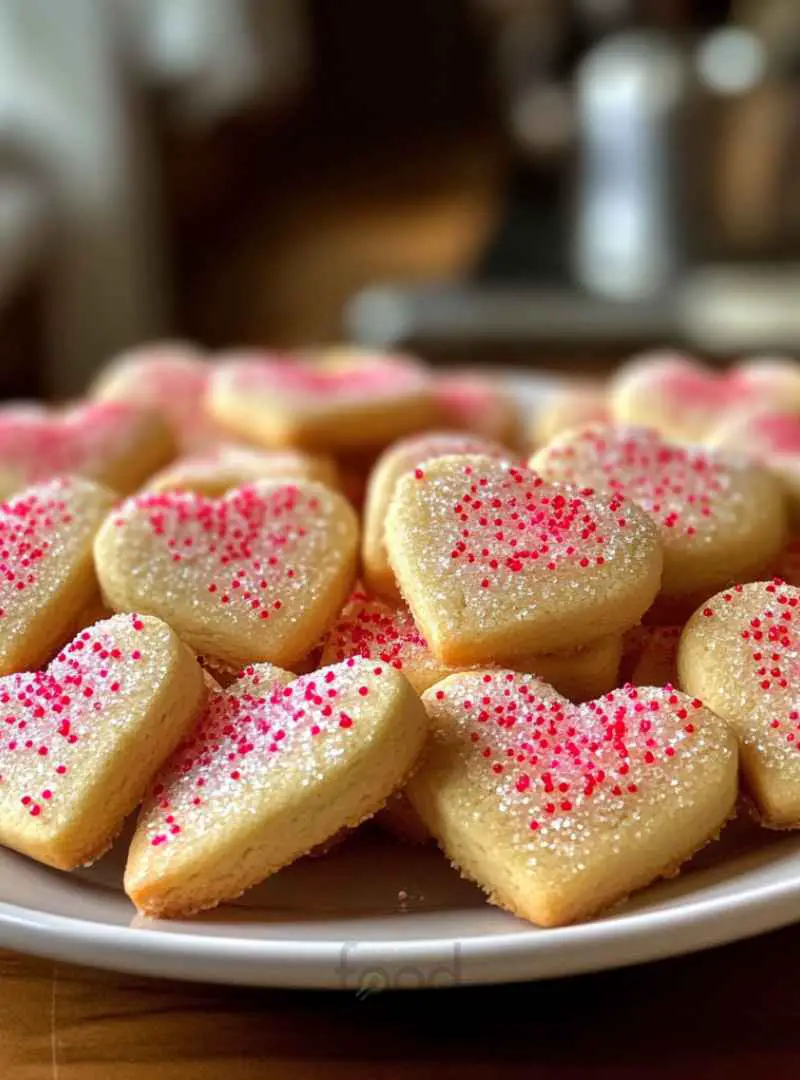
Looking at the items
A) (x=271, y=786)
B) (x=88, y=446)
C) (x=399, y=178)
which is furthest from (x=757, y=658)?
(x=399, y=178)

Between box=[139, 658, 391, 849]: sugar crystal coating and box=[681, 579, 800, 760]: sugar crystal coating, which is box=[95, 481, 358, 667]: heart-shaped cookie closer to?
box=[139, 658, 391, 849]: sugar crystal coating

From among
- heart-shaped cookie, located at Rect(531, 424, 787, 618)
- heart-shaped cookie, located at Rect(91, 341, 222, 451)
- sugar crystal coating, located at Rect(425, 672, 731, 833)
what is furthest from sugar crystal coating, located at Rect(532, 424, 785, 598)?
heart-shaped cookie, located at Rect(91, 341, 222, 451)

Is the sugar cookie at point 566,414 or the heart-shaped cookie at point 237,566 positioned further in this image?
the sugar cookie at point 566,414

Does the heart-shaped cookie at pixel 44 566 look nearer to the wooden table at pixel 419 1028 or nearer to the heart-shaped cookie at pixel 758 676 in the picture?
the wooden table at pixel 419 1028

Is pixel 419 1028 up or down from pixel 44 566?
down

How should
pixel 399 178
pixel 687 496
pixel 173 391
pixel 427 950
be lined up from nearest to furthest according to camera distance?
pixel 427 950 → pixel 687 496 → pixel 173 391 → pixel 399 178

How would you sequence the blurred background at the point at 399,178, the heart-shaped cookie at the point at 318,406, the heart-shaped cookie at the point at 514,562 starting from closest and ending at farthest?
1. the heart-shaped cookie at the point at 514,562
2. the heart-shaped cookie at the point at 318,406
3. the blurred background at the point at 399,178

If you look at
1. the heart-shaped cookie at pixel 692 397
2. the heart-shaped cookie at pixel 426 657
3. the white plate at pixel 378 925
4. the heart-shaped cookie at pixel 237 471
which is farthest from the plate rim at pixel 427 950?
the heart-shaped cookie at pixel 692 397

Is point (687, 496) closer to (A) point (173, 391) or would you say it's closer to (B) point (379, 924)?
(B) point (379, 924)

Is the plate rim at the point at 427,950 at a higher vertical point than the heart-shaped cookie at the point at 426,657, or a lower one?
lower
